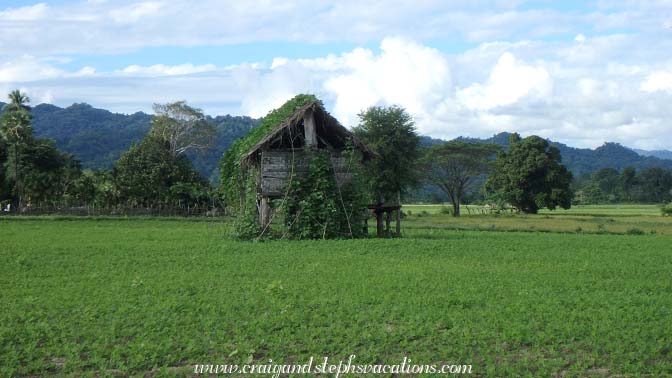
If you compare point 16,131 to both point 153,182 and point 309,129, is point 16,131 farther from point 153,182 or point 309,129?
point 309,129

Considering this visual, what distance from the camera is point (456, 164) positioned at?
6294 cm

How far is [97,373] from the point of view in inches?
275

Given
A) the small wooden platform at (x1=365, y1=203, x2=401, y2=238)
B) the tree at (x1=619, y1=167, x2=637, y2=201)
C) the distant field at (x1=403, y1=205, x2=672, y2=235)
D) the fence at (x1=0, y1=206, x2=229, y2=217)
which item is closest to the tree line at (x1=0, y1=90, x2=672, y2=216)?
the fence at (x1=0, y1=206, x2=229, y2=217)

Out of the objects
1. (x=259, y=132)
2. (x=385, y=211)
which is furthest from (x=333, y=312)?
(x=259, y=132)

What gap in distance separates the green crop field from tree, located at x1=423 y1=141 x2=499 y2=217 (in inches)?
1774

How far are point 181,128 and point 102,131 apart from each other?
5824 centimetres

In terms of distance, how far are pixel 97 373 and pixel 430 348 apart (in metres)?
3.78

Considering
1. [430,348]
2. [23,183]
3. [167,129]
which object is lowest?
[430,348]

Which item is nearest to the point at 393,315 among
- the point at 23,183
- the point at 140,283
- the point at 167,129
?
the point at 140,283

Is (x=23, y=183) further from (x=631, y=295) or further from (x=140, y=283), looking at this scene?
(x=631, y=295)

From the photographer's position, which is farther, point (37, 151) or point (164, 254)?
point (37, 151)

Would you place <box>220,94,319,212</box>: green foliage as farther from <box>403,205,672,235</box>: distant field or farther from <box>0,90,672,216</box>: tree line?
<box>403,205,672,235</box>: distant field

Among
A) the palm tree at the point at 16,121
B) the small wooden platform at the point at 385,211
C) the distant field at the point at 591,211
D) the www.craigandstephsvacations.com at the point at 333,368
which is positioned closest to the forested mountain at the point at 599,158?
the distant field at the point at 591,211

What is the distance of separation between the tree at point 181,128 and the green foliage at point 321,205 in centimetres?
4076
